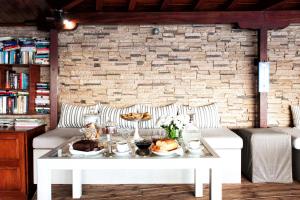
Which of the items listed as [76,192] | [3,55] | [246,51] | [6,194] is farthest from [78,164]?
[246,51]

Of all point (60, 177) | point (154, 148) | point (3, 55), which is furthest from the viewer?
point (3, 55)

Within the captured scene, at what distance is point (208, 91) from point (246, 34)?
43.2 inches

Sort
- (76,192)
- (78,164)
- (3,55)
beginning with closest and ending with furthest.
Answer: (78,164), (76,192), (3,55)

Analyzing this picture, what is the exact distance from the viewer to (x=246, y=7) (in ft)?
15.5

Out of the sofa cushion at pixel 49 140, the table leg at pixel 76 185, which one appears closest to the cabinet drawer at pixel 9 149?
the sofa cushion at pixel 49 140

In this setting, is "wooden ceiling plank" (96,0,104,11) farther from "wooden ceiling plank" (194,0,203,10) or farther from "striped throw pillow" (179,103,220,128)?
"striped throw pillow" (179,103,220,128)

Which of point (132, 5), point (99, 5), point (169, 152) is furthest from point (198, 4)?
point (169, 152)

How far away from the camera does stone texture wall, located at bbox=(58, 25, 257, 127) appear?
4852mm

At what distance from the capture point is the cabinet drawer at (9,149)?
351cm

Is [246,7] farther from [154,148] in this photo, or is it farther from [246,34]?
[154,148]

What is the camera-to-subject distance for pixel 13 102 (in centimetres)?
470

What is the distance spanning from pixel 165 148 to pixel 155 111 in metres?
2.02

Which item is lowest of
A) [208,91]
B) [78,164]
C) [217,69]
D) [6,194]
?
[6,194]

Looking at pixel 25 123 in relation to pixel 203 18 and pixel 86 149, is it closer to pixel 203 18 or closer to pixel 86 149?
pixel 86 149
